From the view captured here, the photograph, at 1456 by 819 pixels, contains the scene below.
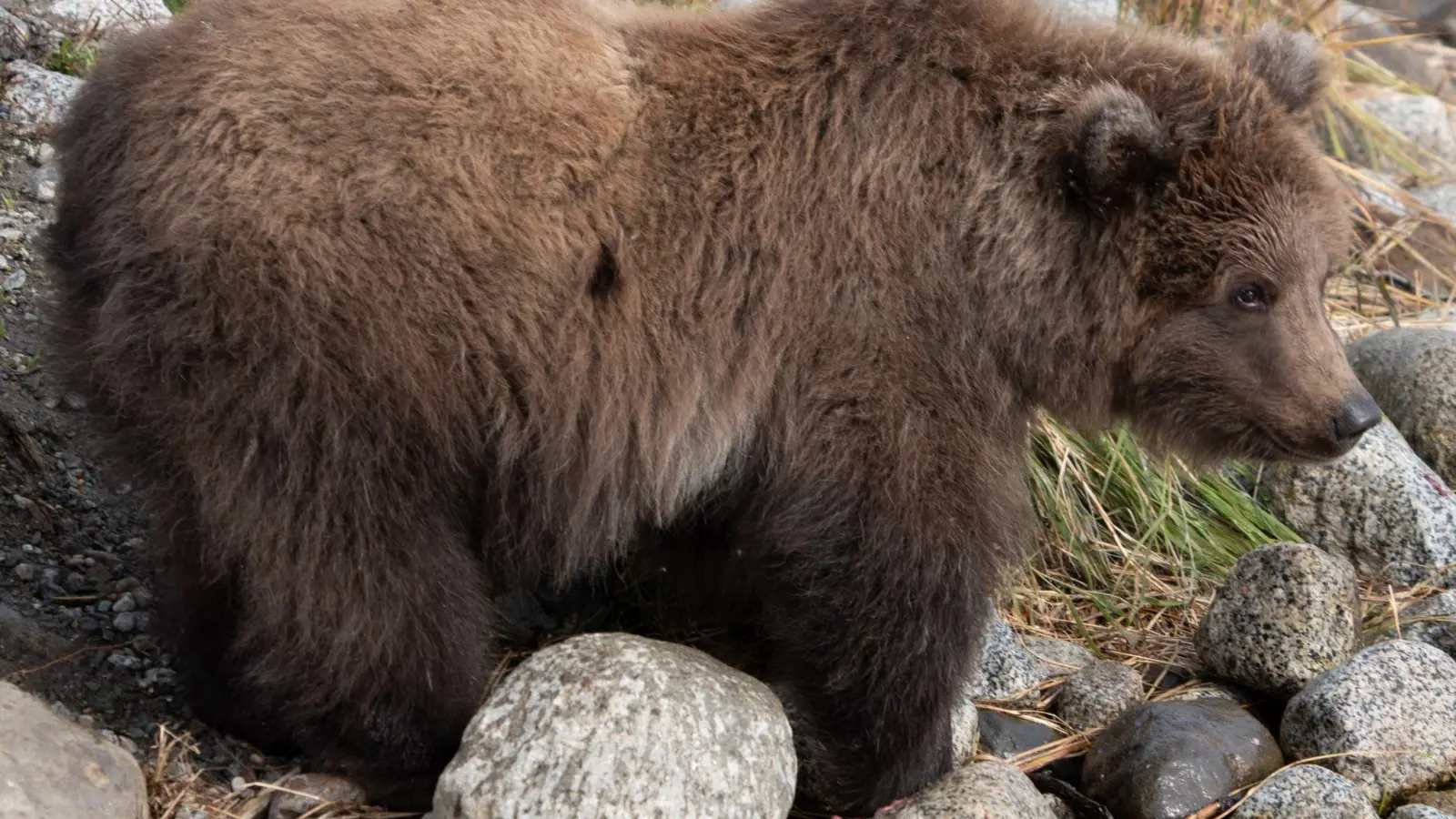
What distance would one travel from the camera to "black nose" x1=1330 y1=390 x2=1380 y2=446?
13.6 ft

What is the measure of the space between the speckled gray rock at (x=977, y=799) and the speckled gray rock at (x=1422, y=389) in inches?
138

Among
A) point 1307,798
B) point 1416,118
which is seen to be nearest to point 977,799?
point 1307,798

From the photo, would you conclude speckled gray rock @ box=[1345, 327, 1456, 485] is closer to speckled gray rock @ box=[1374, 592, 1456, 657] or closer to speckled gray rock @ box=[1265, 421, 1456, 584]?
speckled gray rock @ box=[1265, 421, 1456, 584]

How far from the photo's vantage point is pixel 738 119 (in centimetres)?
409

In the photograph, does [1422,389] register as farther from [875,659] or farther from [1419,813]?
[875,659]

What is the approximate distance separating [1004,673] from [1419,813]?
138 centimetres

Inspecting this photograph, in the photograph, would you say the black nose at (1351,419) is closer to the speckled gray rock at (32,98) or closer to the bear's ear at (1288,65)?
the bear's ear at (1288,65)

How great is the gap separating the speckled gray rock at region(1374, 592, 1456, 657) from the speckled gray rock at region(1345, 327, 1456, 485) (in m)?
1.32

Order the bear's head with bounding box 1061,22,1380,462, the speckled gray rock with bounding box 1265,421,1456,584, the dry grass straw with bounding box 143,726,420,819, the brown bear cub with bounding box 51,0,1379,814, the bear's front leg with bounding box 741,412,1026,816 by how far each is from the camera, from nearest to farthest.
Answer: the brown bear cub with bounding box 51,0,1379,814, the dry grass straw with bounding box 143,726,420,819, the bear's front leg with bounding box 741,412,1026,816, the bear's head with bounding box 1061,22,1380,462, the speckled gray rock with bounding box 1265,421,1456,584

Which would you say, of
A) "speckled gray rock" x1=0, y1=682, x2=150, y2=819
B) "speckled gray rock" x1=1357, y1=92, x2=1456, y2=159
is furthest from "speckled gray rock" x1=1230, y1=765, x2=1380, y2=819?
"speckled gray rock" x1=1357, y1=92, x2=1456, y2=159

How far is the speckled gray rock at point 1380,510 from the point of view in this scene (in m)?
5.98

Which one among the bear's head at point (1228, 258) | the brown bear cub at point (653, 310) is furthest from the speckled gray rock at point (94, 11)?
the bear's head at point (1228, 258)

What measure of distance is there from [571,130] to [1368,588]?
158 inches

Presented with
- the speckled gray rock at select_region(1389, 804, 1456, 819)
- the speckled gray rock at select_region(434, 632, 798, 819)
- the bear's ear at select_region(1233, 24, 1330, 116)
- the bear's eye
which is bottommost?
the speckled gray rock at select_region(1389, 804, 1456, 819)
